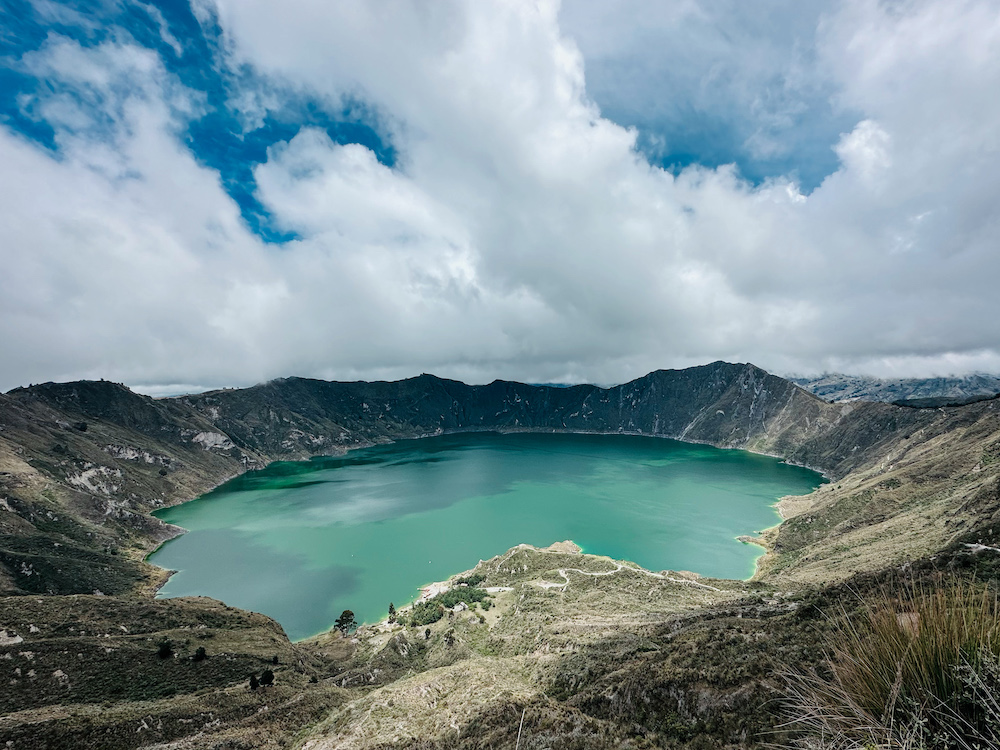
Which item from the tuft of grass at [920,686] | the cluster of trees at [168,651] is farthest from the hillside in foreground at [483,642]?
the tuft of grass at [920,686]

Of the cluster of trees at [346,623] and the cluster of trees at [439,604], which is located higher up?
the cluster of trees at [439,604]

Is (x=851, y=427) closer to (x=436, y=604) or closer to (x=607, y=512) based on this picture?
(x=607, y=512)

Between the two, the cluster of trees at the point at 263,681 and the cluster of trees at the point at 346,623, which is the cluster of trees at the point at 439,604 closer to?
the cluster of trees at the point at 346,623

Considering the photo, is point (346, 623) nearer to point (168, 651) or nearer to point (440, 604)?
point (440, 604)

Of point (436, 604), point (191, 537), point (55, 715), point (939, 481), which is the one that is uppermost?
point (939, 481)

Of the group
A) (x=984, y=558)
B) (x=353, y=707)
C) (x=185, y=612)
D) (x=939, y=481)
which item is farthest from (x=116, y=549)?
Result: (x=939, y=481)

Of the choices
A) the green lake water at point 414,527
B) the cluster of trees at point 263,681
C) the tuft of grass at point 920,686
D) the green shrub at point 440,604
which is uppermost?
the tuft of grass at point 920,686
